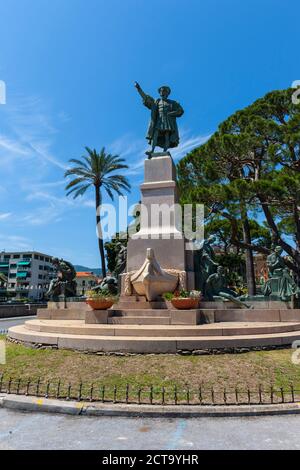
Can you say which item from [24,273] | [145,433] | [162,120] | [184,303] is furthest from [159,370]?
[24,273]

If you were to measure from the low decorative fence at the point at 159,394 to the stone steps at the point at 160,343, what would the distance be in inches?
61.9

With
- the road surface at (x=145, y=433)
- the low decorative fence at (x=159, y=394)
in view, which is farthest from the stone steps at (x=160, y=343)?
the road surface at (x=145, y=433)

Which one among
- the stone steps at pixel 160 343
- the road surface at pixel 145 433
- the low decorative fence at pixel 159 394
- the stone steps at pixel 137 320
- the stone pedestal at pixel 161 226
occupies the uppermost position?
the stone pedestal at pixel 161 226

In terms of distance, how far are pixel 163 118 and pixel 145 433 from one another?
1495cm

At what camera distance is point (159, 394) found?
20.6 feet

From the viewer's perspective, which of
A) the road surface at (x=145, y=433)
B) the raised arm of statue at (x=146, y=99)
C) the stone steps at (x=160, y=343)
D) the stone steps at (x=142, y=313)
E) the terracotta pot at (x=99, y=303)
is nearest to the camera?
the road surface at (x=145, y=433)

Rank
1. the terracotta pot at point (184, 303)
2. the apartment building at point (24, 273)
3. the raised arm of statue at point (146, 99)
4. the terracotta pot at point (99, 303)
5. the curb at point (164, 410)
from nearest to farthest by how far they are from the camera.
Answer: the curb at point (164, 410)
the terracotta pot at point (184, 303)
the terracotta pot at point (99, 303)
the raised arm of statue at point (146, 99)
the apartment building at point (24, 273)

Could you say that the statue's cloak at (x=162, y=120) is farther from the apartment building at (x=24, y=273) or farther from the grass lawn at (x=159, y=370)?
the apartment building at (x=24, y=273)

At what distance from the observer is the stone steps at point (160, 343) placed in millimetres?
8203

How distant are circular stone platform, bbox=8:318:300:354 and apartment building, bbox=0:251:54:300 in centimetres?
10181

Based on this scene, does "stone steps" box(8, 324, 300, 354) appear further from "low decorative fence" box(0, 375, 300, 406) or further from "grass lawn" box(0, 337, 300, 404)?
"low decorative fence" box(0, 375, 300, 406)

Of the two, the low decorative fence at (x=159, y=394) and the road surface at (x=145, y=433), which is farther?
the low decorative fence at (x=159, y=394)

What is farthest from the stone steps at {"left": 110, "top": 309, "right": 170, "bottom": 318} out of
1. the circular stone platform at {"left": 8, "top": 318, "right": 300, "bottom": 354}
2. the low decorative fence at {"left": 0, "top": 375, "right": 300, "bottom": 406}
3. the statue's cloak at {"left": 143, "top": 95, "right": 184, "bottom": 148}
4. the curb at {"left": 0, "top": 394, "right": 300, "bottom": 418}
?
the statue's cloak at {"left": 143, "top": 95, "right": 184, "bottom": 148}
